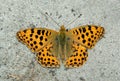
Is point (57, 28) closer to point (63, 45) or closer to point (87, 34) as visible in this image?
point (63, 45)

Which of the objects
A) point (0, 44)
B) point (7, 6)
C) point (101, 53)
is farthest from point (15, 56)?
point (101, 53)

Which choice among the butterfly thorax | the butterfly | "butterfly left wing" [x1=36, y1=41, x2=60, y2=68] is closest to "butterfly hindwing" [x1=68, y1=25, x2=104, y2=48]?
the butterfly

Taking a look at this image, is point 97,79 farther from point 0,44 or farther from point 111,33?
point 0,44

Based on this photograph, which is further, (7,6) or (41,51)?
(7,6)

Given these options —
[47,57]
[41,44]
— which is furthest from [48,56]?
[41,44]

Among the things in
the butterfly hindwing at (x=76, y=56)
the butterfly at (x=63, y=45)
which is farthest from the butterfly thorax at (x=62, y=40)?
the butterfly hindwing at (x=76, y=56)

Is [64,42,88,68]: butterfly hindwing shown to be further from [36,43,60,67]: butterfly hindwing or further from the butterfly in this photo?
[36,43,60,67]: butterfly hindwing
